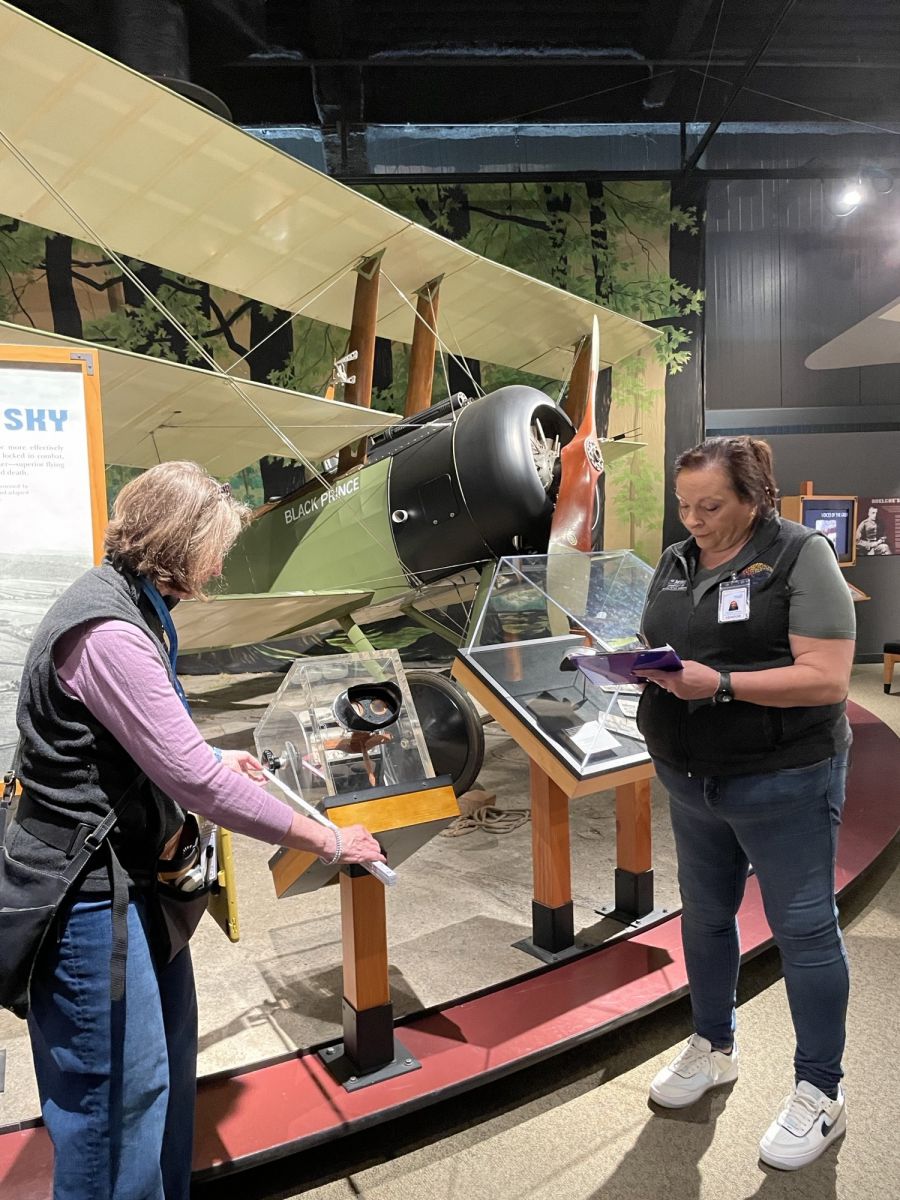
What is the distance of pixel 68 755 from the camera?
3.55 ft

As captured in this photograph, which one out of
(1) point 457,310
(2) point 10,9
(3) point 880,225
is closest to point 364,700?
(2) point 10,9

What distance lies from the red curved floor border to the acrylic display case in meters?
0.43

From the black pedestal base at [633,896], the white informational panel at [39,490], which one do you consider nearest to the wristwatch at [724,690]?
the black pedestal base at [633,896]

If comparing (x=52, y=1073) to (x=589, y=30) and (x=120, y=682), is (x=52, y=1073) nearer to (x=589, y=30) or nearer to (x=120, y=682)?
(x=120, y=682)

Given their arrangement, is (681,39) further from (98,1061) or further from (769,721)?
(98,1061)

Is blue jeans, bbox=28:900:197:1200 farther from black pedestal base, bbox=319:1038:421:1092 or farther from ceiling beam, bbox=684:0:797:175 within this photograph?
ceiling beam, bbox=684:0:797:175

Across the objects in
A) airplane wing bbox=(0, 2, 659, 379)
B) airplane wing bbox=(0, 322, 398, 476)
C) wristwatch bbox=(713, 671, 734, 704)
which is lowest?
wristwatch bbox=(713, 671, 734, 704)

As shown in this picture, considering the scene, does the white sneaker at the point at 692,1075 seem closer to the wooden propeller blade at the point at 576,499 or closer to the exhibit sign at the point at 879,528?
the wooden propeller blade at the point at 576,499

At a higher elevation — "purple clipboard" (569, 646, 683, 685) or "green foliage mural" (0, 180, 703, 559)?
"green foliage mural" (0, 180, 703, 559)

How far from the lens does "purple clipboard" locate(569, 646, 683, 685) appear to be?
4.74 feet

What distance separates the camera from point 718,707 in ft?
5.19

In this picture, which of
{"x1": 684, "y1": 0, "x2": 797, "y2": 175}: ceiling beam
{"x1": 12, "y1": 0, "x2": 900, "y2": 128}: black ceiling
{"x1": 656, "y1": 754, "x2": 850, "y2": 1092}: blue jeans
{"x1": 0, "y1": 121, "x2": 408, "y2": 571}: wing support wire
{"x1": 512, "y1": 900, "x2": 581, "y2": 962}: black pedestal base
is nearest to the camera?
{"x1": 656, "y1": 754, "x2": 850, "y2": 1092}: blue jeans

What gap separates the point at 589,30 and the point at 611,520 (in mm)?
4657

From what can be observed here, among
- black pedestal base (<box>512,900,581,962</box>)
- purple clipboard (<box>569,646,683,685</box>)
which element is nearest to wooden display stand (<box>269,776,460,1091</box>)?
purple clipboard (<box>569,646,683,685</box>)
